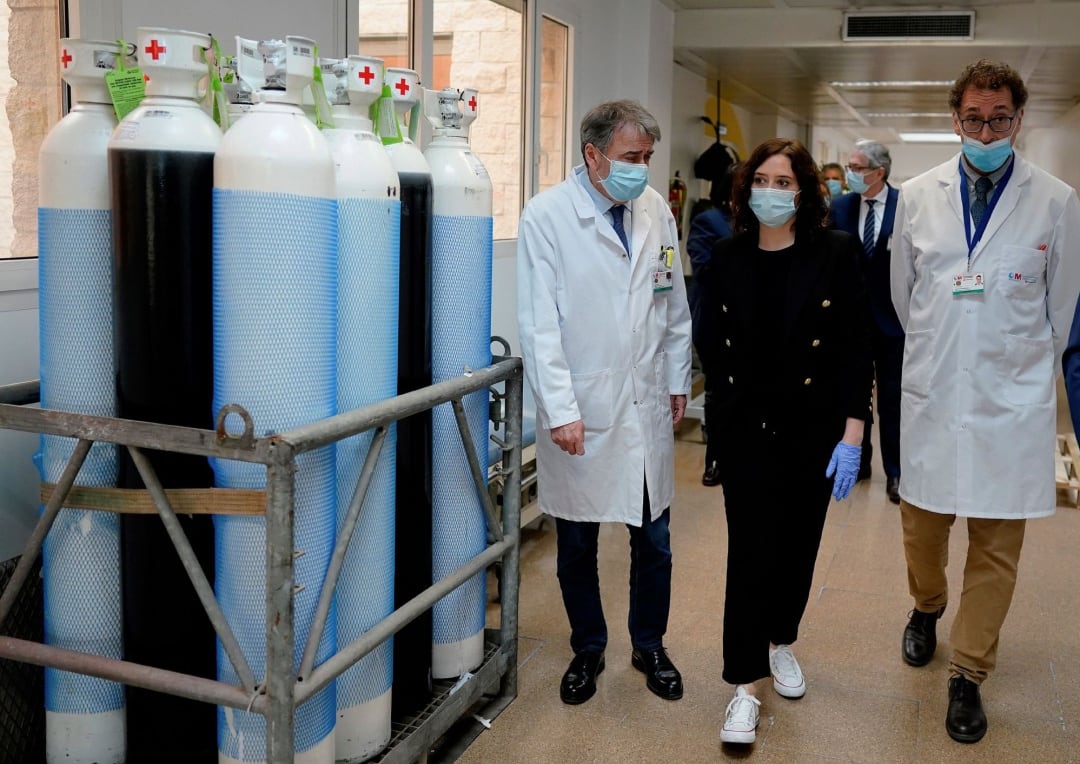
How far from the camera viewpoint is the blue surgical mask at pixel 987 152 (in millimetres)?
2539

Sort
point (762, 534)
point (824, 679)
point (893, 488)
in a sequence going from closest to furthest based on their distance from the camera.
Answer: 1. point (762, 534)
2. point (824, 679)
3. point (893, 488)

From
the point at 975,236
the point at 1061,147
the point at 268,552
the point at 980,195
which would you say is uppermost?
the point at 1061,147

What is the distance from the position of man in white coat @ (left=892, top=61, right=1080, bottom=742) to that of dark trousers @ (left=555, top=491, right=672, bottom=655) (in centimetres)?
70

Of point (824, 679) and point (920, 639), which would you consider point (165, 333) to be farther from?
point (920, 639)

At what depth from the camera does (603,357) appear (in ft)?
8.57

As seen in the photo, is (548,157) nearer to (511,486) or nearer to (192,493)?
(511,486)

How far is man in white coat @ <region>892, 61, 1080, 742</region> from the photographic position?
2557 mm

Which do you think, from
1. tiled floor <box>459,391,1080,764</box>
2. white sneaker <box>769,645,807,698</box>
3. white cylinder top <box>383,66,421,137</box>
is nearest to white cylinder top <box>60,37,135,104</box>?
white cylinder top <box>383,66,421,137</box>

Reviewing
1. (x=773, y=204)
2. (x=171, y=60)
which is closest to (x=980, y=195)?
(x=773, y=204)

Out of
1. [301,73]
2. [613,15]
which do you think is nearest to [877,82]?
[613,15]

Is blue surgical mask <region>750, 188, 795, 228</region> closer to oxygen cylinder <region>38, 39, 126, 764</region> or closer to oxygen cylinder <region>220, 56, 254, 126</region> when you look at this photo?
oxygen cylinder <region>220, 56, 254, 126</region>

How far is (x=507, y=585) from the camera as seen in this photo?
2654 millimetres

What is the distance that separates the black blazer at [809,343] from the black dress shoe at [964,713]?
73 cm

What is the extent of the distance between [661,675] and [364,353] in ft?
4.25
